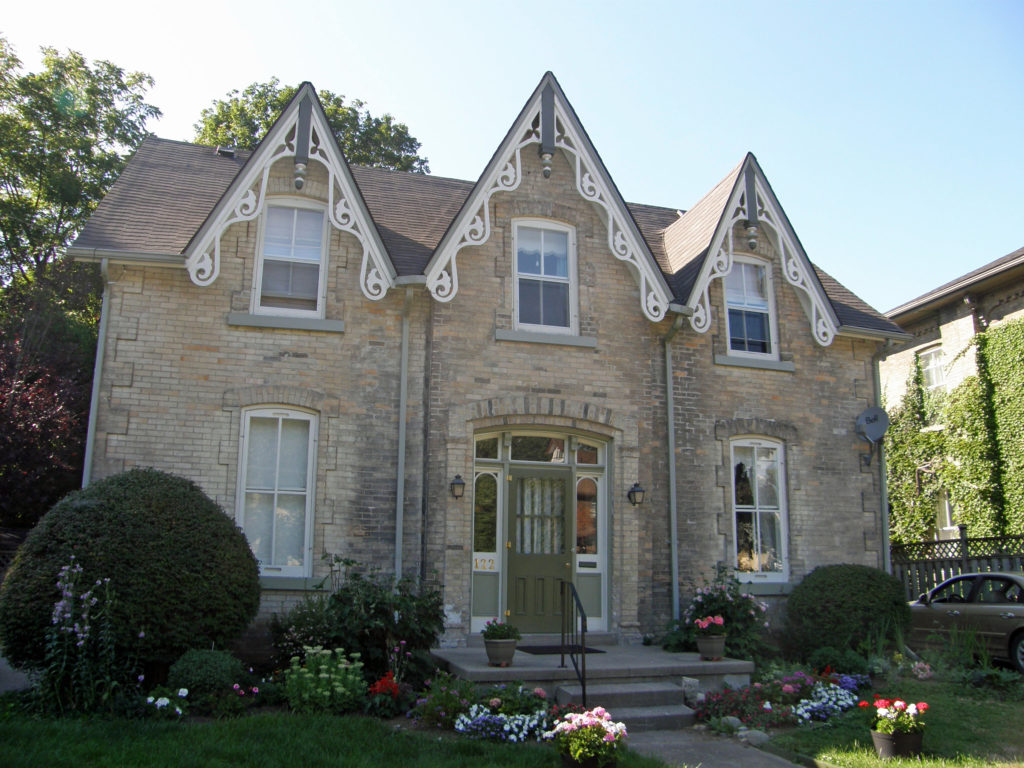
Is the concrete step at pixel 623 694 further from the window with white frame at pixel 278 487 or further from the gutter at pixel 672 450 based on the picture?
the window with white frame at pixel 278 487

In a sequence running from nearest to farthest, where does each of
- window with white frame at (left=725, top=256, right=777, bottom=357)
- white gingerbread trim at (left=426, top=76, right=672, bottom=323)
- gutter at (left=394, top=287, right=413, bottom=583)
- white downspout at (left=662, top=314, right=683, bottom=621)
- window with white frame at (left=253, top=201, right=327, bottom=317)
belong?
gutter at (left=394, top=287, right=413, bottom=583)
window with white frame at (left=253, top=201, right=327, bottom=317)
white gingerbread trim at (left=426, top=76, right=672, bottom=323)
white downspout at (left=662, top=314, right=683, bottom=621)
window with white frame at (left=725, top=256, right=777, bottom=357)

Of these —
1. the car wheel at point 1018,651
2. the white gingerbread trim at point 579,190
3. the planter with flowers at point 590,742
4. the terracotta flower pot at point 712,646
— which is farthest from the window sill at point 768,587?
the planter with flowers at point 590,742

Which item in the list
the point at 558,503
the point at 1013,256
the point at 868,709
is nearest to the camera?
the point at 868,709

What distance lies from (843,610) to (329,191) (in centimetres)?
928

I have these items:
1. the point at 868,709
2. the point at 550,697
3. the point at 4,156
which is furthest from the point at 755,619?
the point at 4,156

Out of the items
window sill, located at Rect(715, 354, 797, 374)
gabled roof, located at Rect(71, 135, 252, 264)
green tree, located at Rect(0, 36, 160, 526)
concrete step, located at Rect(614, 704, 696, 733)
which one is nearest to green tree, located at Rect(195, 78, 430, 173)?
green tree, located at Rect(0, 36, 160, 526)

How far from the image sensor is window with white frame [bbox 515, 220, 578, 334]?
12.5m

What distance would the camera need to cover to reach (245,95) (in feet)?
93.2

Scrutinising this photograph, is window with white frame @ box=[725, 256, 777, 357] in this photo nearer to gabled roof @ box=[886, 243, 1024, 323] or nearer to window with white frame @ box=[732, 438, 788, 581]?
window with white frame @ box=[732, 438, 788, 581]

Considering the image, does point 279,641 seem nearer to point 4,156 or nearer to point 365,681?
point 365,681

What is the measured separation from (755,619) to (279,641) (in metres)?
6.08

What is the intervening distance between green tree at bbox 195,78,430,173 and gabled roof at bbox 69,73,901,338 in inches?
513

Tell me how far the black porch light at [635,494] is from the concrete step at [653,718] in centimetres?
353

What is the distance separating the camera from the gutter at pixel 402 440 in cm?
1119
